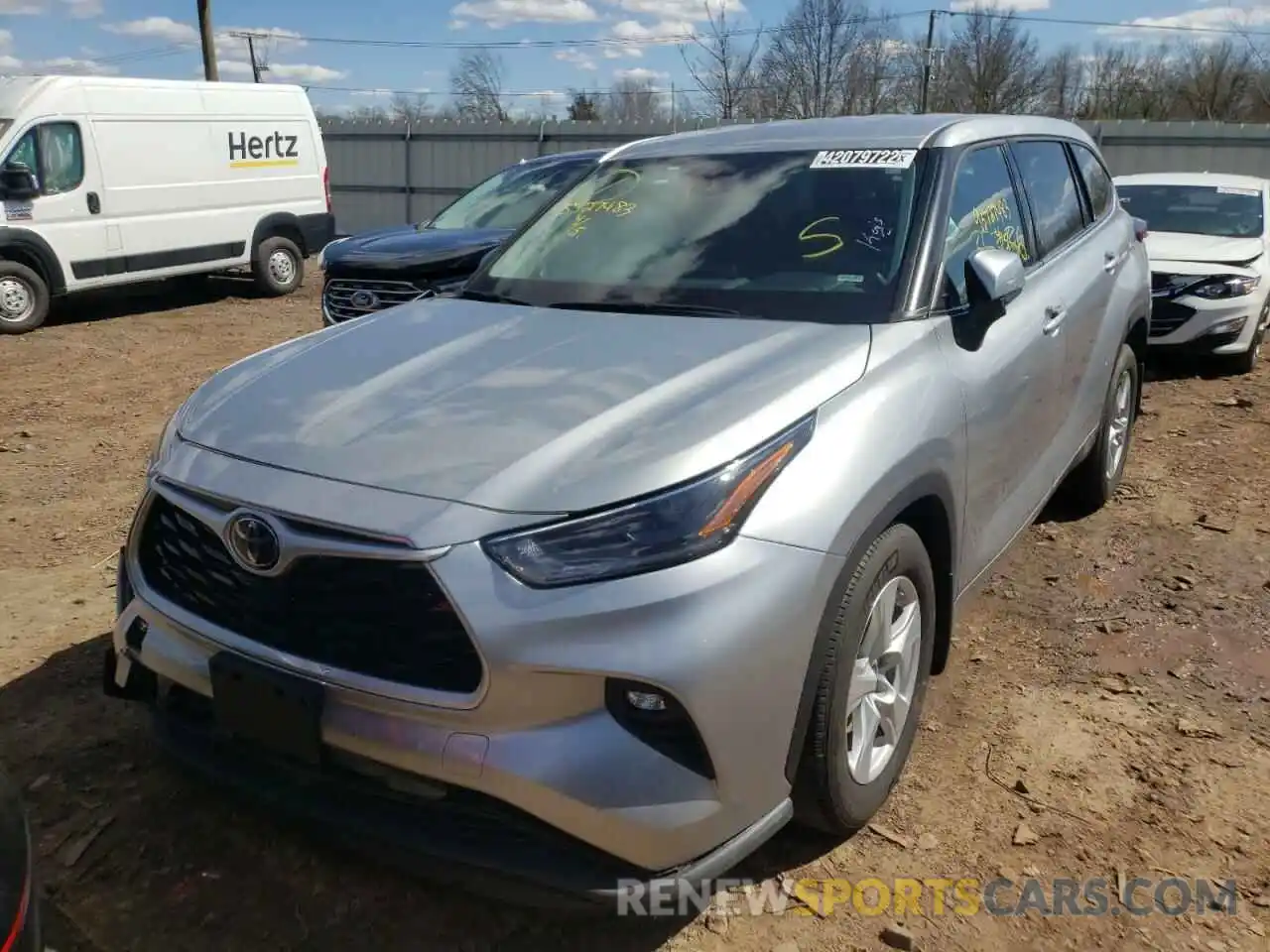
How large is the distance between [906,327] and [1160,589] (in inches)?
85.4

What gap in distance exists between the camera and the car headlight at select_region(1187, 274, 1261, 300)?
7656 mm

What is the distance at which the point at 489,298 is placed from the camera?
349 centimetres

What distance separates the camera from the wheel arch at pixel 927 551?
2.23 m

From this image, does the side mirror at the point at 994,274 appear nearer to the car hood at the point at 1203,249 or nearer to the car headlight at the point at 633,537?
the car headlight at the point at 633,537

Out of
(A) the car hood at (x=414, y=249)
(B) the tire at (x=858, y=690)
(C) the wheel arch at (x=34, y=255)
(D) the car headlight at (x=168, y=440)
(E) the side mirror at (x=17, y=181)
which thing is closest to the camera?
(B) the tire at (x=858, y=690)

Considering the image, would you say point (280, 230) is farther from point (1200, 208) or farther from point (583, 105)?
point (583, 105)

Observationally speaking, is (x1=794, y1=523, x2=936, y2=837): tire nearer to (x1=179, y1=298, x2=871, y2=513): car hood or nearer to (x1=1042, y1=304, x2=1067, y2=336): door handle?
(x1=179, y1=298, x2=871, y2=513): car hood

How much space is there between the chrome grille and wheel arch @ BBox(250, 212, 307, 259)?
5.47m

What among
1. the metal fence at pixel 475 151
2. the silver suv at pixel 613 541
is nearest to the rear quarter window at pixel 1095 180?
the silver suv at pixel 613 541

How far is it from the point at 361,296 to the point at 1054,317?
494 cm

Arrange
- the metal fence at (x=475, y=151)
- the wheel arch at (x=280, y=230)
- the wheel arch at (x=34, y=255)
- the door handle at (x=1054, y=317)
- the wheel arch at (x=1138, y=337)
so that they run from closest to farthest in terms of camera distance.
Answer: the door handle at (x=1054, y=317), the wheel arch at (x=1138, y=337), the wheel arch at (x=34, y=255), the wheel arch at (x=280, y=230), the metal fence at (x=475, y=151)

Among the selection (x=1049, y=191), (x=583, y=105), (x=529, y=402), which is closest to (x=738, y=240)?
(x=529, y=402)

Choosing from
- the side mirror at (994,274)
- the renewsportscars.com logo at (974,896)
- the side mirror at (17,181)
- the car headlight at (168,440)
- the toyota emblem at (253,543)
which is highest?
the side mirror at (17,181)

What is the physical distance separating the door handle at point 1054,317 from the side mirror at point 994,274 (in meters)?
0.63
